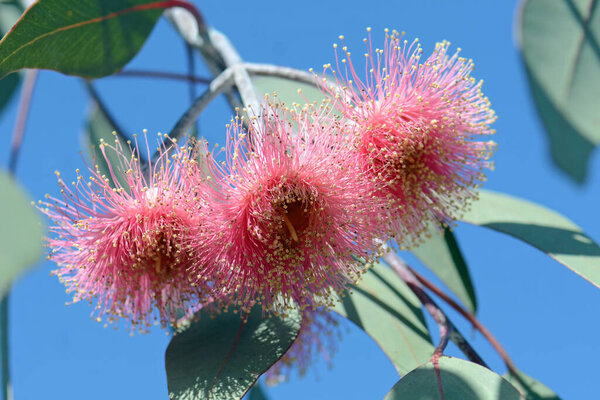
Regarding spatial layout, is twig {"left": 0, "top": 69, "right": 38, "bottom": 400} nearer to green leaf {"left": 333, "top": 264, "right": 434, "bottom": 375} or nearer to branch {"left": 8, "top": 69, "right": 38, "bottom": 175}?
branch {"left": 8, "top": 69, "right": 38, "bottom": 175}

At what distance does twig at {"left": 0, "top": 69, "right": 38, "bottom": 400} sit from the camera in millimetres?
1338

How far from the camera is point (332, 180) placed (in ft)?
3.57

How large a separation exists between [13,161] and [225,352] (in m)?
1.01

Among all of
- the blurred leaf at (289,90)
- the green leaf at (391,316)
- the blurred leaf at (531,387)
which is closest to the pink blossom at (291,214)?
the green leaf at (391,316)

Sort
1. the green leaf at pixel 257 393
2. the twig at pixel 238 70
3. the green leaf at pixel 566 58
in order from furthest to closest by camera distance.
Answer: the green leaf at pixel 257 393
the green leaf at pixel 566 58
the twig at pixel 238 70

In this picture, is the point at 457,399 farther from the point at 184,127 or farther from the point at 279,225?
the point at 184,127

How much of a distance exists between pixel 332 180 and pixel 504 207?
1.96 ft

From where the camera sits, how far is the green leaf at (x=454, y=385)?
3.10 ft

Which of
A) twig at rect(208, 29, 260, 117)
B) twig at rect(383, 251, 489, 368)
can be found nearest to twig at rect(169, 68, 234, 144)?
twig at rect(208, 29, 260, 117)

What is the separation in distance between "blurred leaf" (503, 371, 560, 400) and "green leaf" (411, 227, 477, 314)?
0.58 ft

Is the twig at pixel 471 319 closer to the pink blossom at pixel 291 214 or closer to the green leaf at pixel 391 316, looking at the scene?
the green leaf at pixel 391 316

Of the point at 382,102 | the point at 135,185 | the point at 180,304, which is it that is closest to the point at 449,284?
the point at 382,102

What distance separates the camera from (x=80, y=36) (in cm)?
116

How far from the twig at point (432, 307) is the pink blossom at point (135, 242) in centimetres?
43
